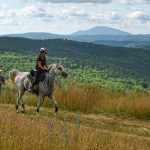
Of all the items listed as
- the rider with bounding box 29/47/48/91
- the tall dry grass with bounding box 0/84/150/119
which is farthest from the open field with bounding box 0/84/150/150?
the rider with bounding box 29/47/48/91

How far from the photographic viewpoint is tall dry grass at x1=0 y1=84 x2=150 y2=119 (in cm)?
1922

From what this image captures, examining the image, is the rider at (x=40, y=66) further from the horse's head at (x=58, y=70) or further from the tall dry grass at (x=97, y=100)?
the tall dry grass at (x=97, y=100)

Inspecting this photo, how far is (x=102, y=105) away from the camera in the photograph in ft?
64.5

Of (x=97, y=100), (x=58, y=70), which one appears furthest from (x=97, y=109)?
(x=58, y=70)

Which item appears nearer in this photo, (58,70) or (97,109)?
(58,70)

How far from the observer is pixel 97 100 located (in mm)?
20047

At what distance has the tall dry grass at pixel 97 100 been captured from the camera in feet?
63.1

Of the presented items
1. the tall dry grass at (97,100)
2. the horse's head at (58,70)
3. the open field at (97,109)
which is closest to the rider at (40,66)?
A: the horse's head at (58,70)

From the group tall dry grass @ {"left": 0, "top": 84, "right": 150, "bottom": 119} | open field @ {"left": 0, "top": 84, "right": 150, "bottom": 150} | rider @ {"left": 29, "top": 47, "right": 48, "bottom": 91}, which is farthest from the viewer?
tall dry grass @ {"left": 0, "top": 84, "right": 150, "bottom": 119}

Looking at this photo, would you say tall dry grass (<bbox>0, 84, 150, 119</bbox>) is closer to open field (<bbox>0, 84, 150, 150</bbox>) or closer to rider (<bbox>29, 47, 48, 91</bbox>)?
open field (<bbox>0, 84, 150, 150</bbox>)

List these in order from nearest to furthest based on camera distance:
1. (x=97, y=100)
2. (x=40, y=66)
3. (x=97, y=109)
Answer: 1. (x=40, y=66)
2. (x=97, y=109)
3. (x=97, y=100)

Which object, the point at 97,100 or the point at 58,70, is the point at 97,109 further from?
the point at 58,70

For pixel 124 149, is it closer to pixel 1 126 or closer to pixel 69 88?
pixel 1 126

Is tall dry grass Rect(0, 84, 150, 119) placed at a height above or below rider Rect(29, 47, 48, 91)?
below
